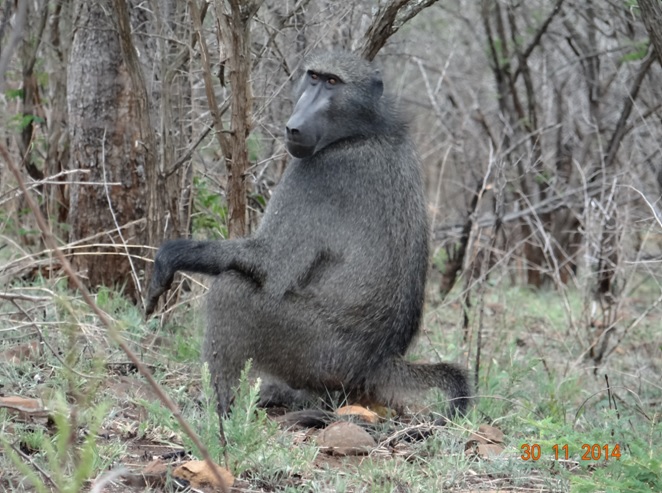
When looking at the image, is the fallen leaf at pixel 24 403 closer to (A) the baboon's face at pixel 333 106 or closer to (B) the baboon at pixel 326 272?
(B) the baboon at pixel 326 272

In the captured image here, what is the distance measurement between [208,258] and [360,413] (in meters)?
0.88

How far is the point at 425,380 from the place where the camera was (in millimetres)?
3664

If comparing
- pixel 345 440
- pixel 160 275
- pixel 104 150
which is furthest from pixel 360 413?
pixel 104 150

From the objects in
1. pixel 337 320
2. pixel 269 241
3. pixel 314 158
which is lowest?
pixel 337 320

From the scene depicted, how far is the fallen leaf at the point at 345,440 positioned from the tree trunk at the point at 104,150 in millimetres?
2017

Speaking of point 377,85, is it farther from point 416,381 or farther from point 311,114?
point 416,381

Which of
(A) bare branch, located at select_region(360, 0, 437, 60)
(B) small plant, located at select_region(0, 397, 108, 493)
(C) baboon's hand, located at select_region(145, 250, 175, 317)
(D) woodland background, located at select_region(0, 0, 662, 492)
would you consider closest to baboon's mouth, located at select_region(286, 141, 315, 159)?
(D) woodland background, located at select_region(0, 0, 662, 492)

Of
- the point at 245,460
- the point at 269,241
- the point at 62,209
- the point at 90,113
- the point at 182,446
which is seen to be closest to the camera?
the point at 245,460

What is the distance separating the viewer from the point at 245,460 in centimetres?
271

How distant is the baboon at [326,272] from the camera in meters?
3.61

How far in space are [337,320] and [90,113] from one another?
82.0 inches

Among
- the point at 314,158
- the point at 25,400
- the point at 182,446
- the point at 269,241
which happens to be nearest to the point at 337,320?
the point at 269,241

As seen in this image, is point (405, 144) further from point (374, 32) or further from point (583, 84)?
Result: point (583, 84)

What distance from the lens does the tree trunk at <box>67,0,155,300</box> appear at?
4.84 meters
